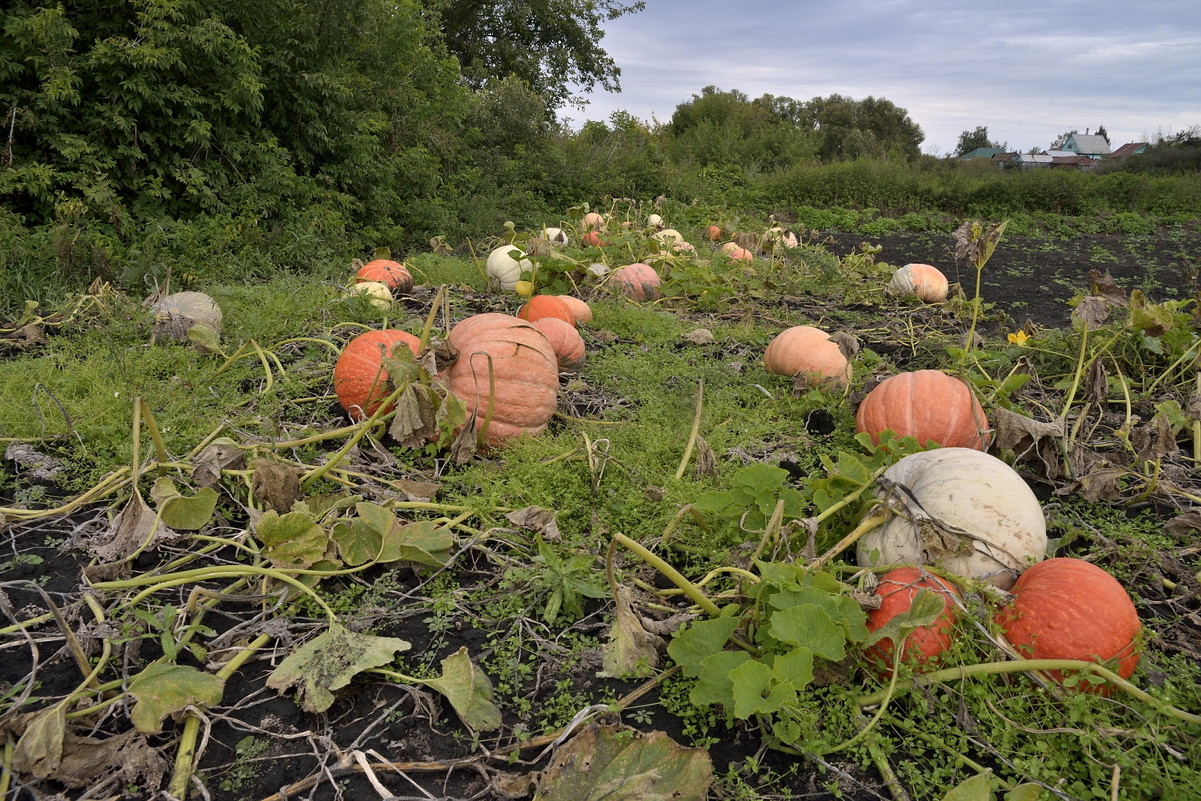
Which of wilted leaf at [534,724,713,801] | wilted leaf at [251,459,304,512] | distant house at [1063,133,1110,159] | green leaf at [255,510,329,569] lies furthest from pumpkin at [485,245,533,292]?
distant house at [1063,133,1110,159]

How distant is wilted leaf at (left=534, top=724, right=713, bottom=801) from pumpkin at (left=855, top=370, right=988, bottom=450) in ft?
5.86

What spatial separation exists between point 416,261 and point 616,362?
3.79m

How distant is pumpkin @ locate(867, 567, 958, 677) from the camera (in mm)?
1720

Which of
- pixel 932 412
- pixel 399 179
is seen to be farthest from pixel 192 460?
pixel 399 179

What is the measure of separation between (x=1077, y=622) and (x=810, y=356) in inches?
83.8

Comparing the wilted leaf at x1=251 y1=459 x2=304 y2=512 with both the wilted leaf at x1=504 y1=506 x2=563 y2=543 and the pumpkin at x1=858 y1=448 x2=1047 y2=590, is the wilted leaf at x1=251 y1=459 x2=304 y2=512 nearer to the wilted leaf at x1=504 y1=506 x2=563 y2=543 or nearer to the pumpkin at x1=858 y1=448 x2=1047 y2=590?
the wilted leaf at x1=504 y1=506 x2=563 y2=543

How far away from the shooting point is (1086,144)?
47.2 meters

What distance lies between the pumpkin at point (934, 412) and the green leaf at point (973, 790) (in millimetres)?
1595

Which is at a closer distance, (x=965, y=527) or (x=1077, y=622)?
(x=1077, y=622)

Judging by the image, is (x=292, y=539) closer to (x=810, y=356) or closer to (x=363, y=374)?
(x=363, y=374)

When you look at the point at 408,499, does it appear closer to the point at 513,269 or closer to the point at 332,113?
the point at 513,269

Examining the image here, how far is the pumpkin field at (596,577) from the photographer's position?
1519 millimetres

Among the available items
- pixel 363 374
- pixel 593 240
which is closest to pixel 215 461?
pixel 363 374

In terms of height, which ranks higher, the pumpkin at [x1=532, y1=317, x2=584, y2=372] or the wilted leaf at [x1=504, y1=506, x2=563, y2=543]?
the pumpkin at [x1=532, y1=317, x2=584, y2=372]
